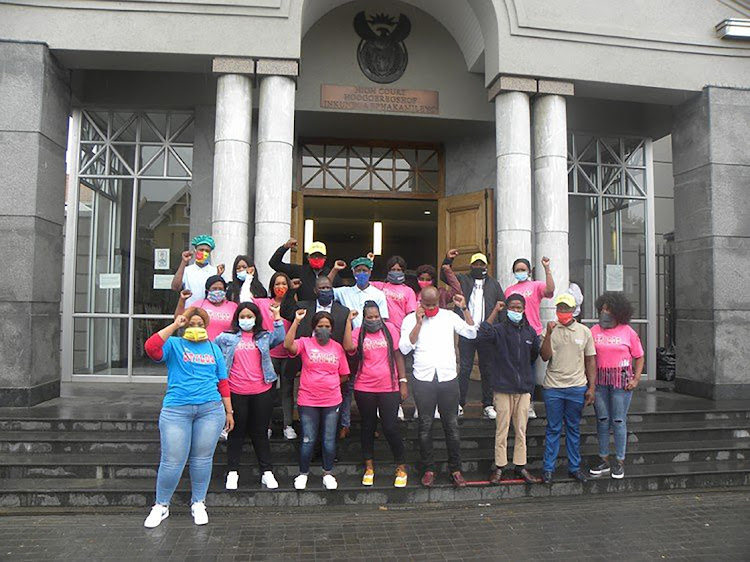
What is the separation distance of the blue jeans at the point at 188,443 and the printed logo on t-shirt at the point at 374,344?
4.93 ft

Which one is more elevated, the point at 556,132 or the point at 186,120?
the point at 186,120

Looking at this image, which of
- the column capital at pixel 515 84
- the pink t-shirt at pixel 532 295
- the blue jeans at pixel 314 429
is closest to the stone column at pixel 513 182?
the column capital at pixel 515 84

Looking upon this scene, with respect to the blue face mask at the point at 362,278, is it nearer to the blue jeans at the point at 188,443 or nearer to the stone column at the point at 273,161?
the stone column at the point at 273,161

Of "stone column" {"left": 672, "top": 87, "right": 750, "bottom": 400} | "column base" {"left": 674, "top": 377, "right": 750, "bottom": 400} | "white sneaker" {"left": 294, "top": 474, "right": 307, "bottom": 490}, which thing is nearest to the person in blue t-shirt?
"white sneaker" {"left": 294, "top": 474, "right": 307, "bottom": 490}

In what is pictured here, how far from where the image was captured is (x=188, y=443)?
4684 millimetres

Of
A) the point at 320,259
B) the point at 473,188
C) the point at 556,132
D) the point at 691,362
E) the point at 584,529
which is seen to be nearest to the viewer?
the point at 584,529

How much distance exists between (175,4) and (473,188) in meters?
5.88

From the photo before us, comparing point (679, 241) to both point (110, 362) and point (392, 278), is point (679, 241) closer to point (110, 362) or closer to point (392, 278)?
point (392, 278)

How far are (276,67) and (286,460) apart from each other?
5.35 meters

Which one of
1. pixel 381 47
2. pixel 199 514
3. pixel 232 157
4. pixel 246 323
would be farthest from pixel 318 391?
pixel 381 47

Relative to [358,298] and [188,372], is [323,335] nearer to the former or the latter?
[358,298]

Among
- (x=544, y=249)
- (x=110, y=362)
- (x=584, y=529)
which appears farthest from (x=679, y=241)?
(x=110, y=362)

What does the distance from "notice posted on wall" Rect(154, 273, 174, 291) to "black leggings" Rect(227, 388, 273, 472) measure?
16.4 ft

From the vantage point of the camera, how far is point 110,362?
30.9ft
